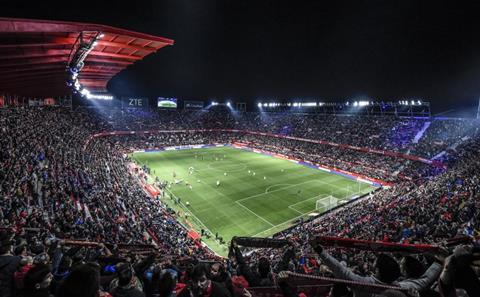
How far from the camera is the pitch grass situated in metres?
27.4

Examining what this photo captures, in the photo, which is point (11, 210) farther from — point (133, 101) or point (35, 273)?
A: point (133, 101)

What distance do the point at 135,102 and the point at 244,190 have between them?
221ft

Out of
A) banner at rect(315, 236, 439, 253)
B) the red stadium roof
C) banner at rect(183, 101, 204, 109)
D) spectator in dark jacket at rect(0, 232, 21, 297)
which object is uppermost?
banner at rect(183, 101, 204, 109)

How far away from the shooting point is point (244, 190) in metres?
37.2

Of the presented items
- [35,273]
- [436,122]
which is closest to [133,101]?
[436,122]

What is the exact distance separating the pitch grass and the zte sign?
124ft

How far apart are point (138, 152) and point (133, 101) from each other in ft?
120

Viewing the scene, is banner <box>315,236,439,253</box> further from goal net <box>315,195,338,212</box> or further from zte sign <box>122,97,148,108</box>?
zte sign <box>122,97,148,108</box>

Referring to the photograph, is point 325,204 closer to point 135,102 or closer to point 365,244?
point 365,244

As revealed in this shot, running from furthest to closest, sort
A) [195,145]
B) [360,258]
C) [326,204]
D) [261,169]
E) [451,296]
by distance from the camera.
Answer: [195,145]
[261,169]
[326,204]
[360,258]
[451,296]

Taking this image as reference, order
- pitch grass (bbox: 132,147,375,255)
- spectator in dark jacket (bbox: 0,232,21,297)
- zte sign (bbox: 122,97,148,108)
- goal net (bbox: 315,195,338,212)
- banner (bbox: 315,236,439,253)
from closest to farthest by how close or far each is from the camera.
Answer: banner (bbox: 315,236,439,253) < spectator in dark jacket (bbox: 0,232,21,297) < pitch grass (bbox: 132,147,375,255) < goal net (bbox: 315,195,338,212) < zte sign (bbox: 122,97,148,108)

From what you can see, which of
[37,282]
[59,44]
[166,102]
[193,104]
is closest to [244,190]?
[59,44]

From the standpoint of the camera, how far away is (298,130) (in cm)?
7212

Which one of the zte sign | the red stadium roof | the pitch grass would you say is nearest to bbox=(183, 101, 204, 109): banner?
the zte sign
